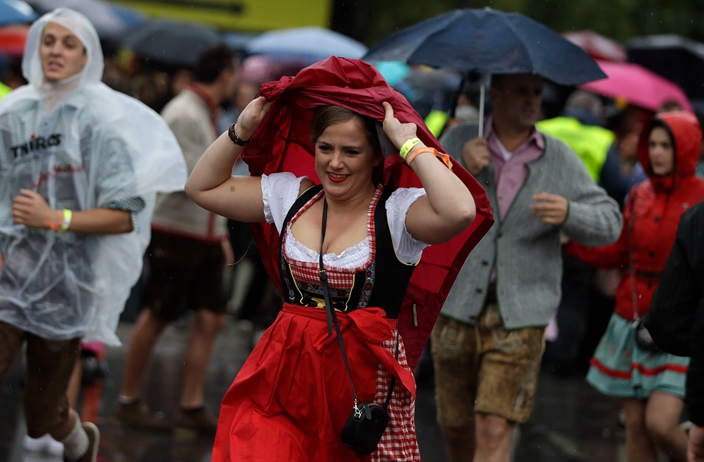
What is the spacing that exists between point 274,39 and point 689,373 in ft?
35.1

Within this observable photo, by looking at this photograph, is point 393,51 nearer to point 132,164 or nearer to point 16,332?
point 132,164

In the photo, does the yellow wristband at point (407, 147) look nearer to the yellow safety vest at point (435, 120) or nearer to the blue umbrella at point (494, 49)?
the blue umbrella at point (494, 49)

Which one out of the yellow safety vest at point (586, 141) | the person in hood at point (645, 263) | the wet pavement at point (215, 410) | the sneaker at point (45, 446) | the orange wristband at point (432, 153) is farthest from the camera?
the yellow safety vest at point (586, 141)

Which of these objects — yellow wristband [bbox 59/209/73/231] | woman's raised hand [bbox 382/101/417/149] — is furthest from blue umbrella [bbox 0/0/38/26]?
woman's raised hand [bbox 382/101/417/149]

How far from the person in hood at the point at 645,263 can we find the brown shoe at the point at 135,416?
295cm

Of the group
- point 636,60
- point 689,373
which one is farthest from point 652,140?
point 636,60

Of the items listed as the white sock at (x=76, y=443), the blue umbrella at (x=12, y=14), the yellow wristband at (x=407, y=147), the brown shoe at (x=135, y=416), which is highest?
the yellow wristband at (x=407, y=147)

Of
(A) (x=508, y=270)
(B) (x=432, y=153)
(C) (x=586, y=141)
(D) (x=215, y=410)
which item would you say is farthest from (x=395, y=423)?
(C) (x=586, y=141)

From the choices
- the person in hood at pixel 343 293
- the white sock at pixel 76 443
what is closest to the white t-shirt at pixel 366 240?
the person in hood at pixel 343 293

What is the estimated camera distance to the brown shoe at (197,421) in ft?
23.4

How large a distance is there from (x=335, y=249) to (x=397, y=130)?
0.49m

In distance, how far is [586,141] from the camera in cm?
971

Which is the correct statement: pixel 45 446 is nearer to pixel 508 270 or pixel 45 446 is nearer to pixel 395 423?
pixel 508 270

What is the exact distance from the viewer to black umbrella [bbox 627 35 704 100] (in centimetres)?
1377
